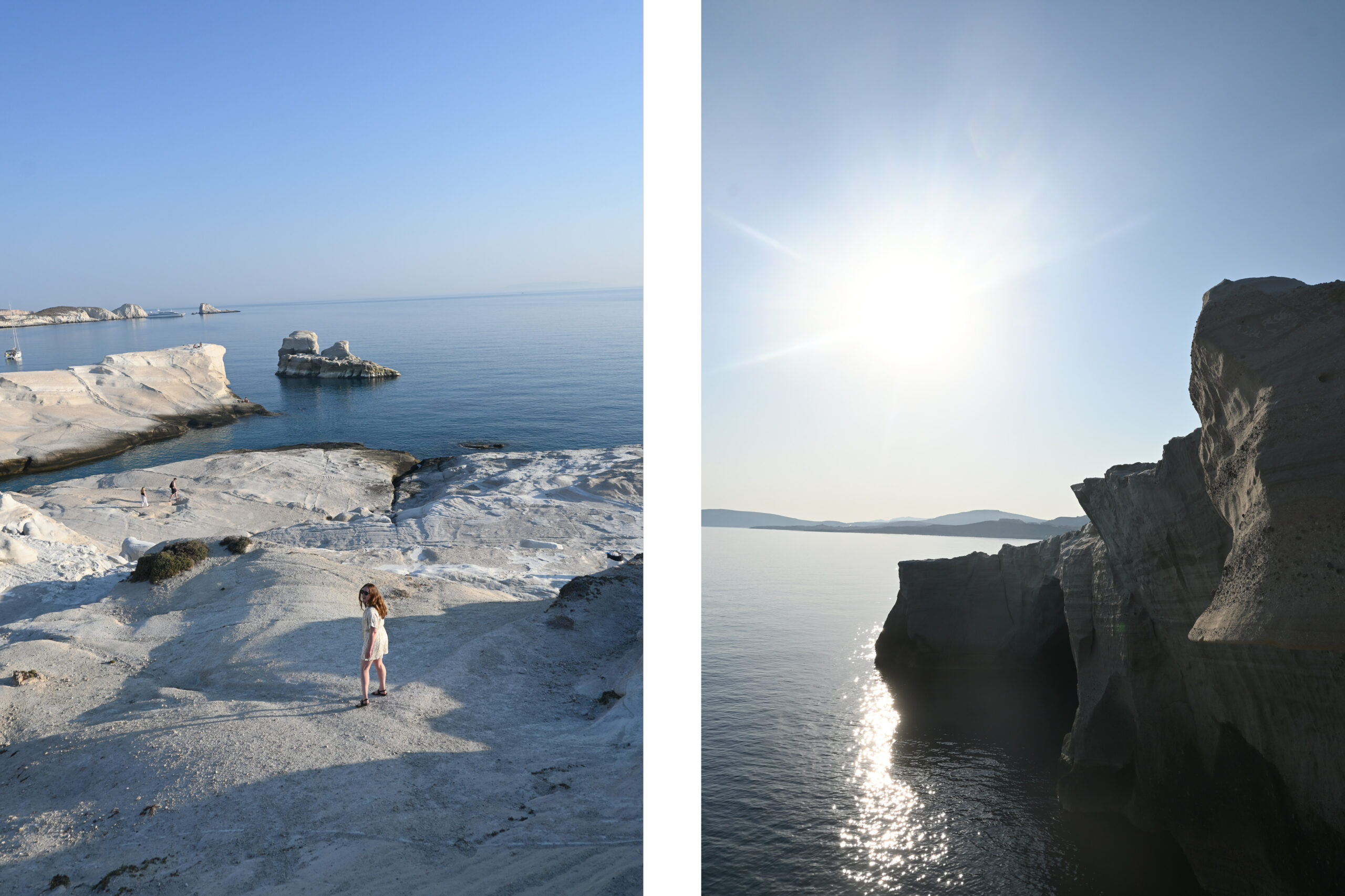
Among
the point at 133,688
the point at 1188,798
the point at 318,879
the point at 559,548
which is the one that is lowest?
the point at 1188,798

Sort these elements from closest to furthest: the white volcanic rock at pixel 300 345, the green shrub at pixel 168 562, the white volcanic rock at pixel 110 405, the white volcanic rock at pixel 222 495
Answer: the green shrub at pixel 168 562 < the white volcanic rock at pixel 222 495 < the white volcanic rock at pixel 110 405 < the white volcanic rock at pixel 300 345

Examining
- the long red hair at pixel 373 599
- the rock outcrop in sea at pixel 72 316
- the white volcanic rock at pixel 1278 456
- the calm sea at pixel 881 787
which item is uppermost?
the rock outcrop in sea at pixel 72 316

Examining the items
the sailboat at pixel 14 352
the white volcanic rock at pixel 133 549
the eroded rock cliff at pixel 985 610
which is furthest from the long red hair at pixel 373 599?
the sailboat at pixel 14 352

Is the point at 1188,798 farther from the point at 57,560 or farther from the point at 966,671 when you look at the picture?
the point at 57,560

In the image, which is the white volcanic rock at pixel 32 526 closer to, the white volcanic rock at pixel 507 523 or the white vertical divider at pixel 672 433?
the white volcanic rock at pixel 507 523

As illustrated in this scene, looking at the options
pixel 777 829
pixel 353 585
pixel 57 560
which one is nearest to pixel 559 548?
pixel 353 585

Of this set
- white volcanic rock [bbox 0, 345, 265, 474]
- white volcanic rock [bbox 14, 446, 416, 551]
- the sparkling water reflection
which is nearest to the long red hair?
the sparkling water reflection

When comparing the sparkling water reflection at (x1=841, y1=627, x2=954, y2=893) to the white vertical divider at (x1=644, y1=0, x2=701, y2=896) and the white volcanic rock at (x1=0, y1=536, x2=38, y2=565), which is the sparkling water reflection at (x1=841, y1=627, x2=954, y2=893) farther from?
the white volcanic rock at (x1=0, y1=536, x2=38, y2=565)
